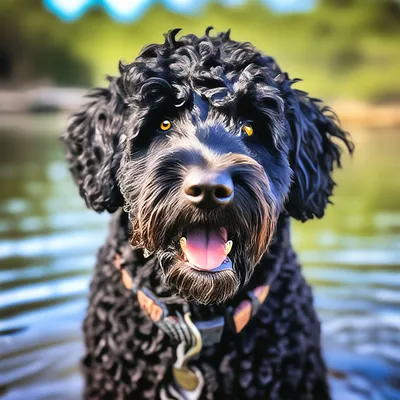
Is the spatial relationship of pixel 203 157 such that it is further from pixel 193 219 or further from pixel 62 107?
pixel 62 107

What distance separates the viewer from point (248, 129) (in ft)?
8.90

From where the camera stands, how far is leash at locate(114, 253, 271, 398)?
2850mm

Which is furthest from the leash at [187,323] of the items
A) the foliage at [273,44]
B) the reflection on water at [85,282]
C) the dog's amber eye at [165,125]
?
the foliage at [273,44]

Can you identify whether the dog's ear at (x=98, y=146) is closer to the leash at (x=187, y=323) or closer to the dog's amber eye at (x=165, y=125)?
the dog's amber eye at (x=165, y=125)

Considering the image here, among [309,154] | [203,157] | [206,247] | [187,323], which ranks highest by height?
[309,154]

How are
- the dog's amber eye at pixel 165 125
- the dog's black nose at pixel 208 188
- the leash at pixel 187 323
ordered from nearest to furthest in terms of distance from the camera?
1. the dog's black nose at pixel 208 188
2. the dog's amber eye at pixel 165 125
3. the leash at pixel 187 323

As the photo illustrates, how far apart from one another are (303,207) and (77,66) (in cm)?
1009

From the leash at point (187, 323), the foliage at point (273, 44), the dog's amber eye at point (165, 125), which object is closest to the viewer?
the dog's amber eye at point (165, 125)

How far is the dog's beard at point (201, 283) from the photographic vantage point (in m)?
2.48

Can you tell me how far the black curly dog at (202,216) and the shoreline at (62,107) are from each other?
32.3 feet

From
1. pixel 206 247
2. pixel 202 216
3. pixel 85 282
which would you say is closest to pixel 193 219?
pixel 202 216

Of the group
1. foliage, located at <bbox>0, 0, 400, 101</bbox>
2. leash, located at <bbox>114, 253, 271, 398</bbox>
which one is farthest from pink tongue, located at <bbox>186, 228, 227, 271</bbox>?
foliage, located at <bbox>0, 0, 400, 101</bbox>

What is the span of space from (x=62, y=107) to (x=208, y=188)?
1124 cm

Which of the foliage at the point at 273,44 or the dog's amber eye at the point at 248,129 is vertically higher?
the foliage at the point at 273,44
